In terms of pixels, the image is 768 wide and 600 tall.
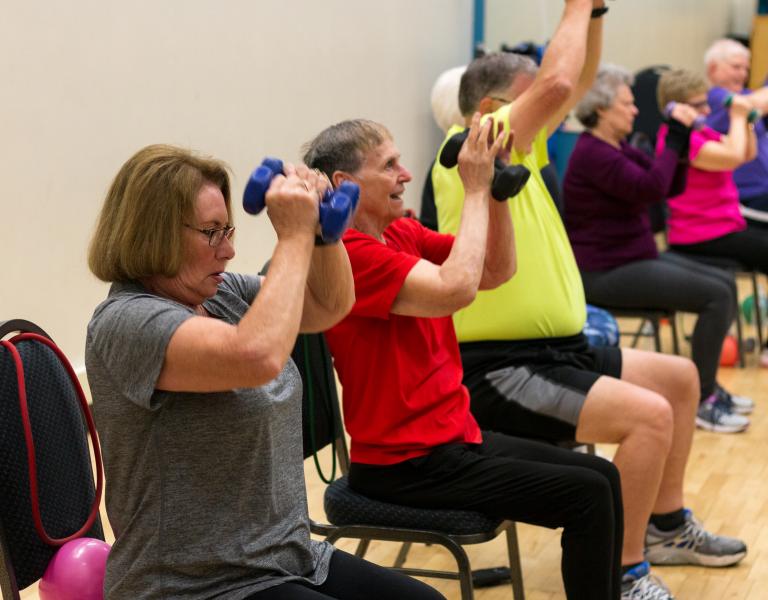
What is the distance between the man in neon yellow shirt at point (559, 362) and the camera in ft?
7.93

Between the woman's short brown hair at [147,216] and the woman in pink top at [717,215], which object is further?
the woman in pink top at [717,215]

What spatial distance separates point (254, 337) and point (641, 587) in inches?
57.1

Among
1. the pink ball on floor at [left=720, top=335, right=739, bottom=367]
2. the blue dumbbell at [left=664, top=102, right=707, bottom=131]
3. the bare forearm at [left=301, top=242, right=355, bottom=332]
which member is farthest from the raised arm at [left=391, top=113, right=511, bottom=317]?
the pink ball on floor at [left=720, top=335, right=739, bottom=367]

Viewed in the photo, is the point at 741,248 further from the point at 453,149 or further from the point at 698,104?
the point at 453,149

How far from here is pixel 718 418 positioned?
13.2 feet

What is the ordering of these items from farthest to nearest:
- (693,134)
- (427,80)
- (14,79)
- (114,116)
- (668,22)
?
(668,22), (427,80), (693,134), (114,116), (14,79)

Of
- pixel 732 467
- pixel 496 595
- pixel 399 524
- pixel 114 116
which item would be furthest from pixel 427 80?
pixel 399 524

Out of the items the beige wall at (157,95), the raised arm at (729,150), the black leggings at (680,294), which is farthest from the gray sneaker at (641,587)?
the raised arm at (729,150)

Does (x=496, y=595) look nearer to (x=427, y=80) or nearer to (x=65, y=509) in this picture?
(x=65, y=509)

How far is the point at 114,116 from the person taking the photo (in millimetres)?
3494

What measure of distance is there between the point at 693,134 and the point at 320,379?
2.74 m

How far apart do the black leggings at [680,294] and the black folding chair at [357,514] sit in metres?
1.84

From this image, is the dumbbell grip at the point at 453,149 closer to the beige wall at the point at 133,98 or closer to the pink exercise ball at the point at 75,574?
the pink exercise ball at the point at 75,574

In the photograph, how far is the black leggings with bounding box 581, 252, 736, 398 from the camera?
12.8ft
